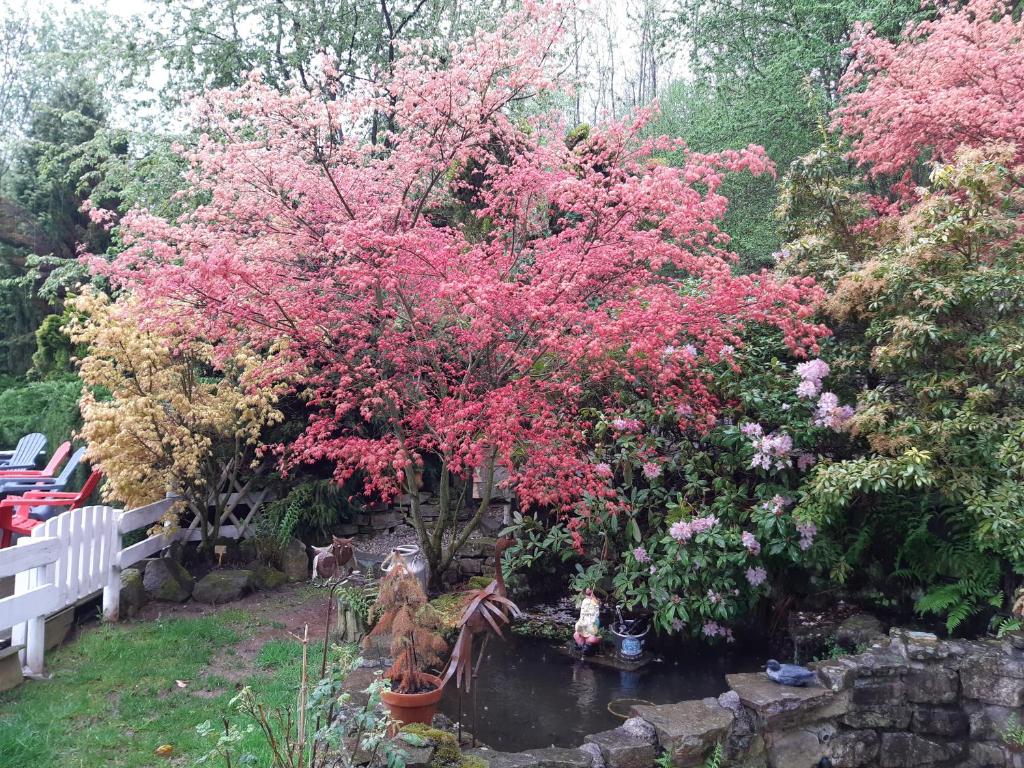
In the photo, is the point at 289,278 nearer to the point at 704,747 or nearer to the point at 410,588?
the point at 410,588

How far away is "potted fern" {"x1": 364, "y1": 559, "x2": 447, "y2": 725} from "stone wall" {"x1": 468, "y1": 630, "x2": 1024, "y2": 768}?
0.95 metres

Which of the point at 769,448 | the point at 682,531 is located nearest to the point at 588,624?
the point at 682,531

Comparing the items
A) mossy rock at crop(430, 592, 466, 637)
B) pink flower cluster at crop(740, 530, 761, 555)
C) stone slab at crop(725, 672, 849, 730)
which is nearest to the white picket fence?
mossy rock at crop(430, 592, 466, 637)

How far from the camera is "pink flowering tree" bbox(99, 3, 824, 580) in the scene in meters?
4.36

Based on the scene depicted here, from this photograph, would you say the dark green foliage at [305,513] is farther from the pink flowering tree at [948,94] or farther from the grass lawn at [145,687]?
the pink flowering tree at [948,94]

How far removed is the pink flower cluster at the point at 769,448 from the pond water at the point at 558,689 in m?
1.31

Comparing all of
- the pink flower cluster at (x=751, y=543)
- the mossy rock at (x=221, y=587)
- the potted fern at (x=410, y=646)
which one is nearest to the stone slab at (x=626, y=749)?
the potted fern at (x=410, y=646)

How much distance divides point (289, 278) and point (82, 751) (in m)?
2.81

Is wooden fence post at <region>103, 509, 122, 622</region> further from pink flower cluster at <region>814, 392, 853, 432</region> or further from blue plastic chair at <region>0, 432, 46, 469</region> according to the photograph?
pink flower cluster at <region>814, 392, 853, 432</region>

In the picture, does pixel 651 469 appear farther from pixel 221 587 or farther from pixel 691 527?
pixel 221 587

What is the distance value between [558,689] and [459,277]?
2.56 m

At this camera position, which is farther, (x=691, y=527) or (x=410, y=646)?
(x=691, y=527)

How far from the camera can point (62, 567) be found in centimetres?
464

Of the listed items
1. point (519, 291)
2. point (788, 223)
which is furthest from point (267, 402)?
point (788, 223)
